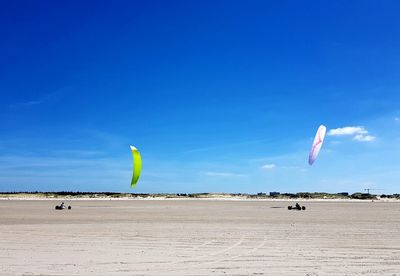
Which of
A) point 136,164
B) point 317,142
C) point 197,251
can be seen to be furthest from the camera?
point 136,164

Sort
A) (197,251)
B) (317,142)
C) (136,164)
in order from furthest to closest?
1. (136,164)
2. (317,142)
3. (197,251)

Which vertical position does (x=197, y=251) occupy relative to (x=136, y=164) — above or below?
below

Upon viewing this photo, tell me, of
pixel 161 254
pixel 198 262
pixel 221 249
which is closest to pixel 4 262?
pixel 161 254

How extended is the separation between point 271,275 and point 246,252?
3.31 metres

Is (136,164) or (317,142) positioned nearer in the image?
(317,142)

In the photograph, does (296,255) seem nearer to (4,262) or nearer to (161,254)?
(161,254)

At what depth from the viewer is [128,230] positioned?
62.7 ft

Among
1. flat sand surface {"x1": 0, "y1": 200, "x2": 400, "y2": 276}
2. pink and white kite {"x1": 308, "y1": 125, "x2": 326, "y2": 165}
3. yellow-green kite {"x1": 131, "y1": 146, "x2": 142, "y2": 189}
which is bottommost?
flat sand surface {"x1": 0, "y1": 200, "x2": 400, "y2": 276}

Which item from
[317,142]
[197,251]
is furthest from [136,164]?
[197,251]

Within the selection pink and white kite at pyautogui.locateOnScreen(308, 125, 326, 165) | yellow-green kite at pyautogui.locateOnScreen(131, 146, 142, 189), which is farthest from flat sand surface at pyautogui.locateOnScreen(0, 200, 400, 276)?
yellow-green kite at pyautogui.locateOnScreen(131, 146, 142, 189)

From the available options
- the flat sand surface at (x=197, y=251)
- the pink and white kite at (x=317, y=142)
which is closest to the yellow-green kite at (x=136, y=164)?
the flat sand surface at (x=197, y=251)

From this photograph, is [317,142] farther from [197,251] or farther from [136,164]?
[197,251]

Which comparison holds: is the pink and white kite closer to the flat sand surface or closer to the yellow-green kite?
the flat sand surface

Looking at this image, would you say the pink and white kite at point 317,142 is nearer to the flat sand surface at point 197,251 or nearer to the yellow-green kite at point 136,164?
the flat sand surface at point 197,251
